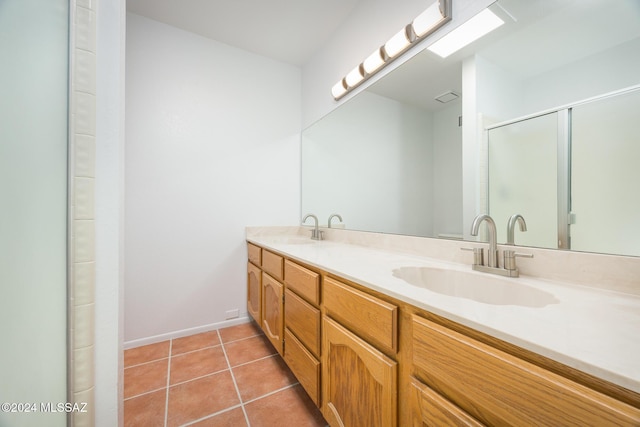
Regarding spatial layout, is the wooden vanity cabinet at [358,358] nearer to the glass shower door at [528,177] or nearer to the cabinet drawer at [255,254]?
the glass shower door at [528,177]

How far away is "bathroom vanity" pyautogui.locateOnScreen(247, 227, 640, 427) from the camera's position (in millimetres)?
369

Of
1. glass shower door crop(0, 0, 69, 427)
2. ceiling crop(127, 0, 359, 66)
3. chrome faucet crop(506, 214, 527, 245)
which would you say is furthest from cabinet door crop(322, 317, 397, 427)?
ceiling crop(127, 0, 359, 66)

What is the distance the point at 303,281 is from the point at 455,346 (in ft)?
2.45

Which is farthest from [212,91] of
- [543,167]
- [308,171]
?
[543,167]

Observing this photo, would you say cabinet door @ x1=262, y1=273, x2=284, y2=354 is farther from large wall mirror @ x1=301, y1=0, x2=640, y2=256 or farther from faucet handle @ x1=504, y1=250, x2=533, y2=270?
faucet handle @ x1=504, y1=250, x2=533, y2=270

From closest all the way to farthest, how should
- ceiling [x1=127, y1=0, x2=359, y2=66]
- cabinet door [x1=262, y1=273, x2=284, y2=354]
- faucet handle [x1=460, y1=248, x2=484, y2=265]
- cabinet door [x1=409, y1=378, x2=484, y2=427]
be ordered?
cabinet door [x1=409, y1=378, x2=484, y2=427], faucet handle [x1=460, y1=248, x2=484, y2=265], cabinet door [x1=262, y1=273, x2=284, y2=354], ceiling [x1=127, y1=0, x2=359, y2=66]

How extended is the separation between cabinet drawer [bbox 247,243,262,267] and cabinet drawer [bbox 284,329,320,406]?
633mm

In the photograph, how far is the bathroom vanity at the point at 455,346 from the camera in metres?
0.37

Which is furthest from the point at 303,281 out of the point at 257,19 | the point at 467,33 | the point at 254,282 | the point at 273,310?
the point at 257,19

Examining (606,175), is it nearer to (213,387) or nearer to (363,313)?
(363,313)

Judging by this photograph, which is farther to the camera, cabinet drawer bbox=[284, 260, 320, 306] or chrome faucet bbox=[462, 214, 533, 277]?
cabinet drawer bbox=[284, 260, 320, 306]

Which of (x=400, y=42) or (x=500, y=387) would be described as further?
(x=400, y=42)

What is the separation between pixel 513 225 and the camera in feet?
2.93

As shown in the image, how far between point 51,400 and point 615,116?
5.31ft
